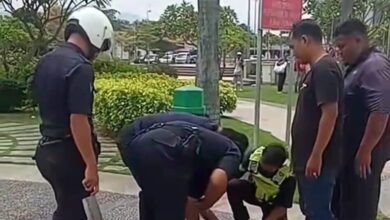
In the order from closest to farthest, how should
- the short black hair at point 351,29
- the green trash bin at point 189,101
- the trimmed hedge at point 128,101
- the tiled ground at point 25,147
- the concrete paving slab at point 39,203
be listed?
the short black hair at point 351,29
the green trash bin at point 189,101
the concrete paving slab at point 39,203
the tiled ground at point 25,147
the trimmed hedge at point 128,101

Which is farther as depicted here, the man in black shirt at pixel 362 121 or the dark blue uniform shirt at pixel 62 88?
the man in black shirt at pixel 362 121

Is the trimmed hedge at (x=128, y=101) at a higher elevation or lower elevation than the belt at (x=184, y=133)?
lower

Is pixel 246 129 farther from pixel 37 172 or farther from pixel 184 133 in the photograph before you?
pixel 184 133

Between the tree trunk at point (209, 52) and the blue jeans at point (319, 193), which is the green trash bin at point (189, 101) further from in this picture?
the tree trunk at point (209, 52)

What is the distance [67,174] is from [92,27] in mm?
882

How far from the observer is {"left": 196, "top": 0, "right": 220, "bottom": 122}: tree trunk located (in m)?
6.95

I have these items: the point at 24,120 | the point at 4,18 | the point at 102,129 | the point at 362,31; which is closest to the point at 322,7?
the point at 4,18

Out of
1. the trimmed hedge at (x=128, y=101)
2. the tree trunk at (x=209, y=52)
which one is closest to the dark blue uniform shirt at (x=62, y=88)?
the tree trunk at (x=209, y=52)

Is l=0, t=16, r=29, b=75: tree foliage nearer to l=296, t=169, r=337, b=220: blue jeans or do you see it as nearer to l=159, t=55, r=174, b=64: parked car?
l=296, t=169, r=337, b=220: blue jeans

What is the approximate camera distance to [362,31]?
14.5 feet

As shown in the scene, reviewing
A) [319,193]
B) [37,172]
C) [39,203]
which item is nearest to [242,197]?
[319,193]

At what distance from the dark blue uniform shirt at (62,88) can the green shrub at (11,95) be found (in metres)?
12.0

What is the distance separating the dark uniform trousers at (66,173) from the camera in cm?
378

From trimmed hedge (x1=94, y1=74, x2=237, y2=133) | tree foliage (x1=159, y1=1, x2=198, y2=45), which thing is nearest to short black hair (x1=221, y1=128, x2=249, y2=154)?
trimmed hedge (x1=94, y1=74, x2=237, y2=133)
